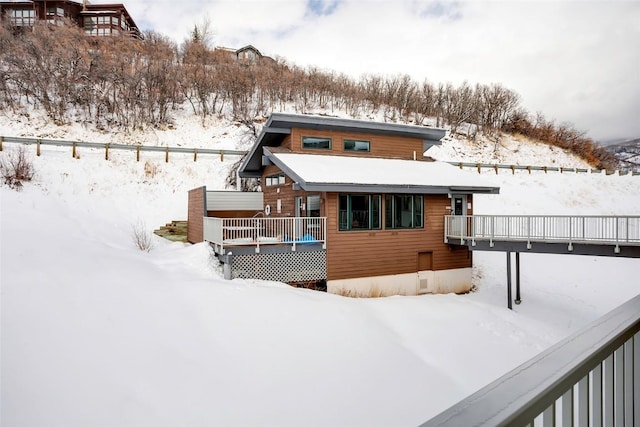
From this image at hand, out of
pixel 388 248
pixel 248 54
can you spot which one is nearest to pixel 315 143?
pixel 388 248

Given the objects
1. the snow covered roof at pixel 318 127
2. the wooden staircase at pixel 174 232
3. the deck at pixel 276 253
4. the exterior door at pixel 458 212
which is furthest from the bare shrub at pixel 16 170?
the exterior door at pixel 458 212

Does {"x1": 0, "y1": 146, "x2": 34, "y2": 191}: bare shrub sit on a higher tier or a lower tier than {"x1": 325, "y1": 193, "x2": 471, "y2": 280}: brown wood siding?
higher

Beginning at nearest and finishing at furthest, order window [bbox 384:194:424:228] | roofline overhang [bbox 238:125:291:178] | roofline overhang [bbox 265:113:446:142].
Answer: window [bbox 384:194:424:228], roofline overhang [bbox 265:113:446:142], roofline overhang [bbox 238:125:291:178]

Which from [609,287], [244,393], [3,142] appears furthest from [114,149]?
[609,287]

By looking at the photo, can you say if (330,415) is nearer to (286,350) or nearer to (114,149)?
(286,350)

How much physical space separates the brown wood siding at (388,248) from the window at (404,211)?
0.28 meters

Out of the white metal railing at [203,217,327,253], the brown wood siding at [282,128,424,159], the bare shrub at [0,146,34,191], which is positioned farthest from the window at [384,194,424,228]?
the bare shrub at [0,146,34,191]

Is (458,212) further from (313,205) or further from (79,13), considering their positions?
(79,13)

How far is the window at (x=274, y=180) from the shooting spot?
55.5 ft

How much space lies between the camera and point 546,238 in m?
13.0

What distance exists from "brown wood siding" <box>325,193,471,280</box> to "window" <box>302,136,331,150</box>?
3634 mm

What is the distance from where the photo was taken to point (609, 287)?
1734 centimetres

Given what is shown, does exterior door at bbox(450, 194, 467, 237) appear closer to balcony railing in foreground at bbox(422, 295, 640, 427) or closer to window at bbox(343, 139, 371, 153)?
window at bbox(343, 139, 371, 153)

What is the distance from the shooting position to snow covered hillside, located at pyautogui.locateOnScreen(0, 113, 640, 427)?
5188mm
